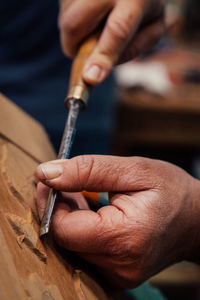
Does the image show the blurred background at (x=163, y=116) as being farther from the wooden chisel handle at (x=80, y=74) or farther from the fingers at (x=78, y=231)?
the fingers at (x=78, y=231)

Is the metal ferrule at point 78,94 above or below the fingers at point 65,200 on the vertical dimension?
above

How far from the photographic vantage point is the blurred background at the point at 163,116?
2.30m

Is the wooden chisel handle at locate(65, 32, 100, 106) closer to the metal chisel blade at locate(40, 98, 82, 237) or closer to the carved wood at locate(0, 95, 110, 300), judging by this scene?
the metal chisel blade at locate(40, 98, 82, 237)

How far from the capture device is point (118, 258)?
0.69 metres

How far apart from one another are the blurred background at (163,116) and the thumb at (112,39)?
1.38 metres

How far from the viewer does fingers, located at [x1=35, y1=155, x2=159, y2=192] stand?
0.68m

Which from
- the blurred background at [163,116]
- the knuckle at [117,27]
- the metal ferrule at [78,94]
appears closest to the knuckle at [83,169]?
the metal ferrule at [78,94]

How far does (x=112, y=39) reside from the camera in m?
1.02

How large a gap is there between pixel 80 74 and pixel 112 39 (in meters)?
0.15

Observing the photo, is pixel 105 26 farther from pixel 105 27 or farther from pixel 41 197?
pixel 41 197

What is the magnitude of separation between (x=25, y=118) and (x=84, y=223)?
474 mm

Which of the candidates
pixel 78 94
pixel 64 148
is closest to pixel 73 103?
pixel 78 94

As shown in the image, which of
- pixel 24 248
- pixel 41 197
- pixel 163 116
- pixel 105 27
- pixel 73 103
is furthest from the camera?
pixel 163 116

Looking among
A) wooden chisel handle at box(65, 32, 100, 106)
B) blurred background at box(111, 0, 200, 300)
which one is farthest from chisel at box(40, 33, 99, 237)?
blurred background at box(111, 0, 200, 300)
